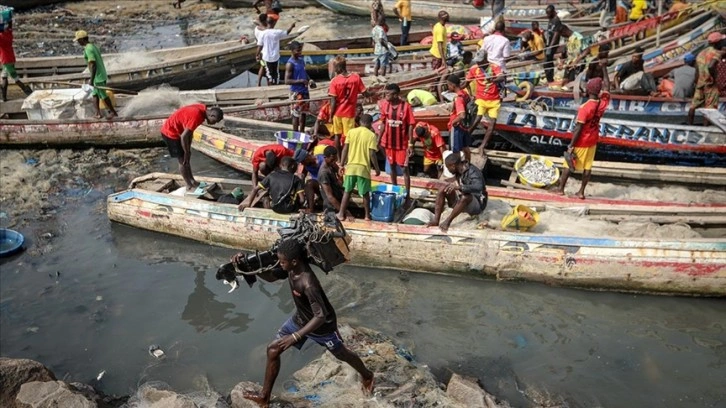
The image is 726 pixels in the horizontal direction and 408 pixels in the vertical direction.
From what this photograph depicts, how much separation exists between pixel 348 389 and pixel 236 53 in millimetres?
10126

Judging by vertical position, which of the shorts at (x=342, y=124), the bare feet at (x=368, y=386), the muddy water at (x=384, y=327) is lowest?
Answer: the muddy water at (x=384, y=327)

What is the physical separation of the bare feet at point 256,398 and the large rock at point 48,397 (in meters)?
1.18

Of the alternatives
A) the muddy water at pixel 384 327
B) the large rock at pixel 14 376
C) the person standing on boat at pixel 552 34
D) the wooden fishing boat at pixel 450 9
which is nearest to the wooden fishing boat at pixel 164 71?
the person standing on boat at pixel 552 34

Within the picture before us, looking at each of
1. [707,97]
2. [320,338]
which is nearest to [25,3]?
[707,97]

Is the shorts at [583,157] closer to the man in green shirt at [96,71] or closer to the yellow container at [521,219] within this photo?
the yellow container at [521,219]

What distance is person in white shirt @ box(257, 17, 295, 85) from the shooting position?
12.9m

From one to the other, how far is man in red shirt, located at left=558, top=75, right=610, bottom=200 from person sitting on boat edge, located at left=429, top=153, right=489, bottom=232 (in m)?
1.34

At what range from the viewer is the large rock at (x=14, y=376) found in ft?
18.3

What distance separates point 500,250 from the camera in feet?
25.2

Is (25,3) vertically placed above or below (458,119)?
below

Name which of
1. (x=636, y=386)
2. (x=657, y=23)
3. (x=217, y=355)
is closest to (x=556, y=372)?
(x=636, y=386)

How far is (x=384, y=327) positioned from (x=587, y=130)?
345cm

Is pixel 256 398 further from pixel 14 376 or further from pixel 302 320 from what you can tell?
pixel 14 376

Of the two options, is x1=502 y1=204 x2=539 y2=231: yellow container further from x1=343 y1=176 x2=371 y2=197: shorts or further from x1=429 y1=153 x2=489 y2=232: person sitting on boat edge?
x1=343 y1=176 x2=371 y2=197: shorts
